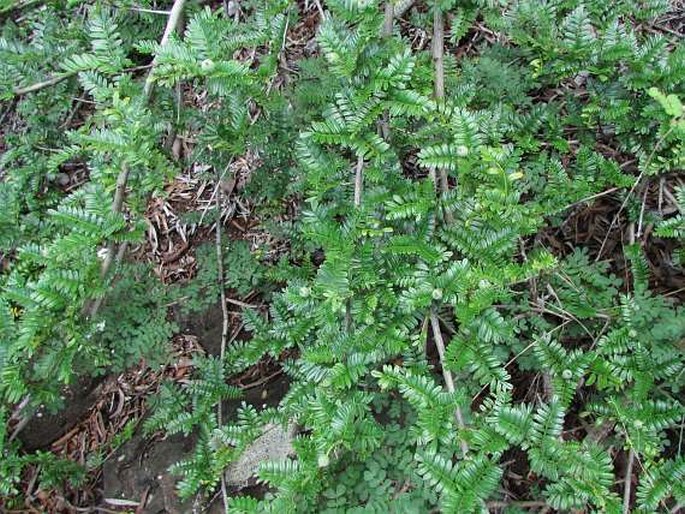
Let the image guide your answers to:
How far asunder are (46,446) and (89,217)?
233 cm

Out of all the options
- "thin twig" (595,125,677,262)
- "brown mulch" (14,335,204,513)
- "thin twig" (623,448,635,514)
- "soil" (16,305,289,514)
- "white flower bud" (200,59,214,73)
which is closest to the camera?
"white flower bud" (200,59,214,73)

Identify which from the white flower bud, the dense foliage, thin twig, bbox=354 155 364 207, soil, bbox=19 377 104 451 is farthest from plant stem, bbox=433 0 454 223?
soil, bbox=19 377 104 451

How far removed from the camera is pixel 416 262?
216 cm

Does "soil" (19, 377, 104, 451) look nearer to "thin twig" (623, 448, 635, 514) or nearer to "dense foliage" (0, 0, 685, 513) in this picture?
"dense foliage" (0, 0, 685, 513)

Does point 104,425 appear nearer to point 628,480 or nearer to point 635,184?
point 628,480

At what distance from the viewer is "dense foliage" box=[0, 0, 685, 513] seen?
1906 mm

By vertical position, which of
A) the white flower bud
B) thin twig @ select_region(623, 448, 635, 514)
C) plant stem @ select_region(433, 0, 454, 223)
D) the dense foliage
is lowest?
thin twig @ select_region(623, 448, 635, 514)

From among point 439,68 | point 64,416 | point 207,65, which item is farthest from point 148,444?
point 439,68

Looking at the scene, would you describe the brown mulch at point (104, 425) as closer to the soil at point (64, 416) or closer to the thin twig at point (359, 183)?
the soil at point (64, 416)

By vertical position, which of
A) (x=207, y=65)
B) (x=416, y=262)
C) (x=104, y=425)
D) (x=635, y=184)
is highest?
(x=207, y=65)

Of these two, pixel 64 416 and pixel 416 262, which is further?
pixel 64 416

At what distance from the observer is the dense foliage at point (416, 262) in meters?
1.91

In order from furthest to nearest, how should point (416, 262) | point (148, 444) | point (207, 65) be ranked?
point (148, 444), point (416, 262), point (207, 65)

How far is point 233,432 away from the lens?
7.83 feet
